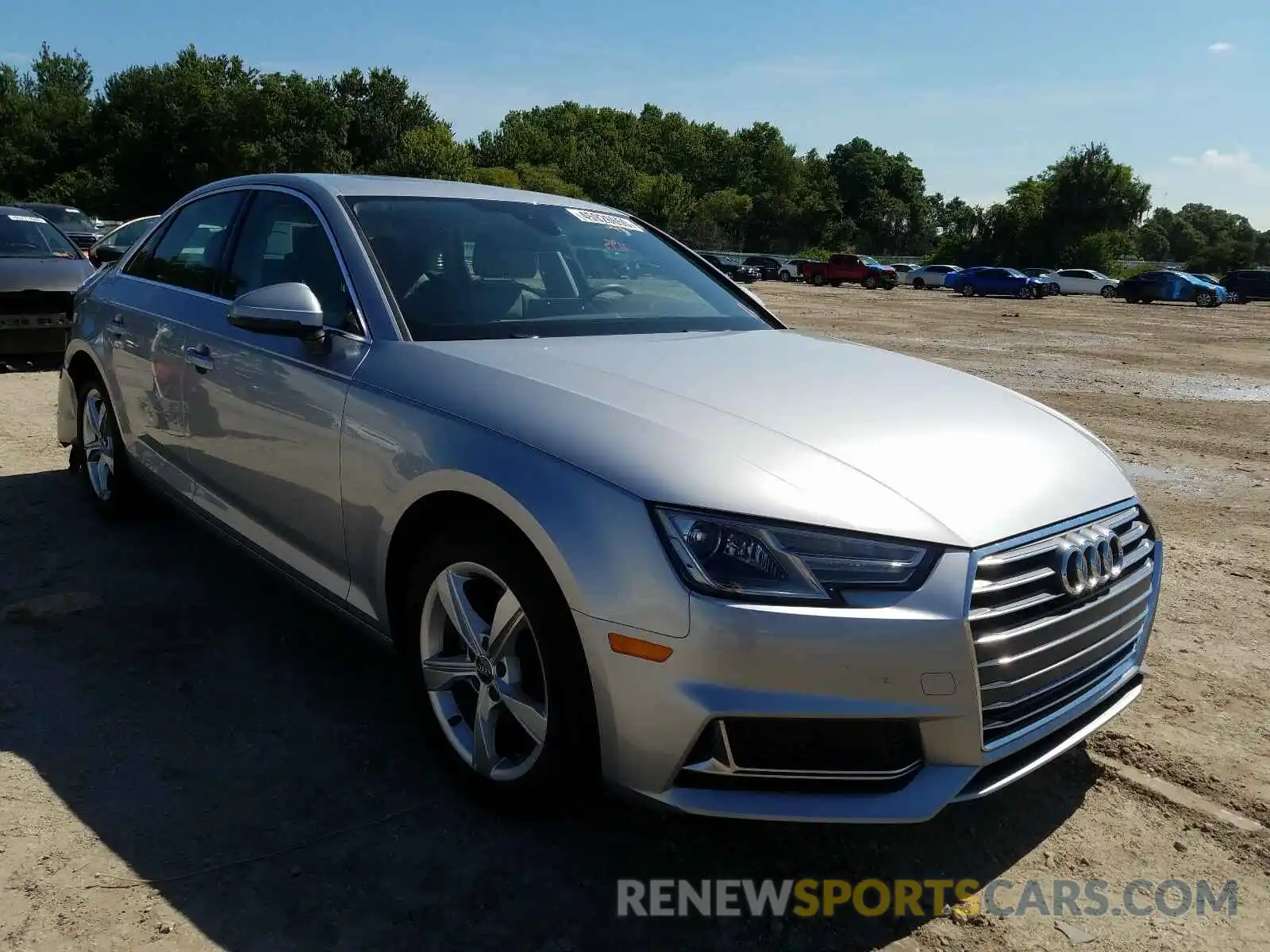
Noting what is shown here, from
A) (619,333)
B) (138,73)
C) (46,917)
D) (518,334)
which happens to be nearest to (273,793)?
(46,917)

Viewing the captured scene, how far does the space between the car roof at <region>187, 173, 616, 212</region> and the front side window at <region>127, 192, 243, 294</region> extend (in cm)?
14

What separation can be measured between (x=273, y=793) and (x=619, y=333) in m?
1.68

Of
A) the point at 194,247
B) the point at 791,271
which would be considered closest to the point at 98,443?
the point at 194,247

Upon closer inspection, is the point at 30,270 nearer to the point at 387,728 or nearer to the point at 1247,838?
the point at 387,728

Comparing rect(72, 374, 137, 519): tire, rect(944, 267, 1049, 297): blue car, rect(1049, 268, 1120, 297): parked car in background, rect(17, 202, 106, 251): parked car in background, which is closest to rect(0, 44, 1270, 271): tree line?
rect(1049, 268, 1120, 297): parked car in background

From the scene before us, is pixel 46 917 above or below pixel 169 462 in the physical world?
below

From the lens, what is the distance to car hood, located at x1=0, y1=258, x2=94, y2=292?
9.37m

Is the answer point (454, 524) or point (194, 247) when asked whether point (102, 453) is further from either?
point (454, 524)

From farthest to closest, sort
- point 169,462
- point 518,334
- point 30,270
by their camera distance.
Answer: point 30,270
point 169,462
point 518,334

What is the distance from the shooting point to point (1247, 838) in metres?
2.70

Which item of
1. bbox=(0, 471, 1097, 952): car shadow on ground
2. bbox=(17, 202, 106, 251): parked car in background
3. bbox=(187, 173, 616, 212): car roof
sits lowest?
bbox=(0, 471, 1097, 952): car shadow on ground

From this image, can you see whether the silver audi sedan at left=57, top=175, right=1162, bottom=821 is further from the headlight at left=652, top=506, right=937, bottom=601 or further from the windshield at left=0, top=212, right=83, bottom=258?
the windshield at left=0, top=212, right=83, bottom=258

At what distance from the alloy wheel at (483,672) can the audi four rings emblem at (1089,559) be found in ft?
3.96

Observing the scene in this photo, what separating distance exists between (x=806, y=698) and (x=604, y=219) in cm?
254
